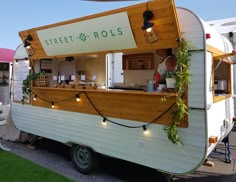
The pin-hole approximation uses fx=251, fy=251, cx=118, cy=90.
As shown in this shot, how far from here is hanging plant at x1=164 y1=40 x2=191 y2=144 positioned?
2992 millimetres

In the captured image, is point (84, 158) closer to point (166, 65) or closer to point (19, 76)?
point (166, 65)

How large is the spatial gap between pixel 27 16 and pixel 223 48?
7314 mm

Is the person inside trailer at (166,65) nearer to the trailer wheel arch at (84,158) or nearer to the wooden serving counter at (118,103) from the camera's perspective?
the wooden serving counter at (118,103)

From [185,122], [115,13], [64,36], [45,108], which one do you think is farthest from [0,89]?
[185,122]

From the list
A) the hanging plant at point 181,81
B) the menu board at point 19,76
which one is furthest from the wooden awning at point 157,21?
the menu board at point 19,76

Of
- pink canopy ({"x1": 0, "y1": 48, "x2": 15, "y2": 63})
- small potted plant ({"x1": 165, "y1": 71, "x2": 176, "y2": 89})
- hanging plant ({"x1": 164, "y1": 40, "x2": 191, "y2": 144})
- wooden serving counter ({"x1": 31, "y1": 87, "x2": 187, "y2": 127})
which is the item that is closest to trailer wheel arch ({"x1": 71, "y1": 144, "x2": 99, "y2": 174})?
wooden serving counter ({"x1": 31, "y1": 87, "x2": 187, "y2": 127})

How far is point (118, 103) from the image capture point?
3732 millimetres

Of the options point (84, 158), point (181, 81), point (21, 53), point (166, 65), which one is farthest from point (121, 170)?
point (21, 53)

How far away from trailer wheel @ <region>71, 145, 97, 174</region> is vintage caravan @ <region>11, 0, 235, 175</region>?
0.02 metres

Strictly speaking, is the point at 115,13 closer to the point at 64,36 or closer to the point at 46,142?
the point at 64,36

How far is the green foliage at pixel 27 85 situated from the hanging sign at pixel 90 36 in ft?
2.63

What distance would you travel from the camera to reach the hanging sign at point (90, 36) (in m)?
3.45

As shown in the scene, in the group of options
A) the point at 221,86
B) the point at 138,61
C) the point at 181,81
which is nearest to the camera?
the point at 181,81

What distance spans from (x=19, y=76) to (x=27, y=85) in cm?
61
